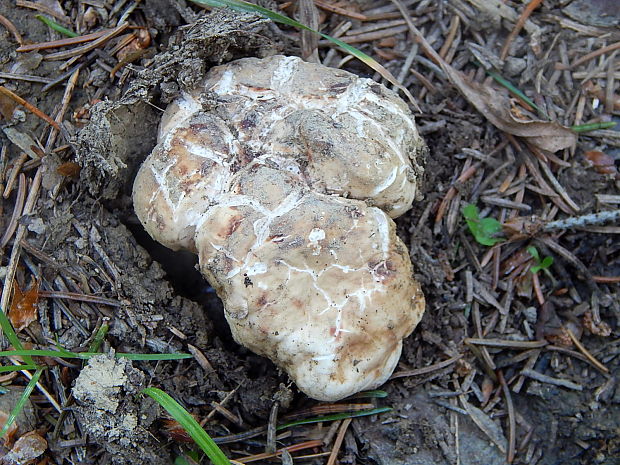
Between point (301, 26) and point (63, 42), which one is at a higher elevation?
point (63, 42)

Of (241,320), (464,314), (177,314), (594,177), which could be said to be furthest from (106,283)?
(594,177)

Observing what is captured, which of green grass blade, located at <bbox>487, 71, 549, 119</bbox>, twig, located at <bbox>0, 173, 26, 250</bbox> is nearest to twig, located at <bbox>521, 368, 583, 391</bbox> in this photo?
green grass blade, located at <bbox>487, 71, 549, 119</bbox>

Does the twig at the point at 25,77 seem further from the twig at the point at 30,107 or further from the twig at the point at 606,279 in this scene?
the twig at the point at 606,279

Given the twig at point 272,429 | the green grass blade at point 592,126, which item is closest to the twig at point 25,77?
the twig at point 272,429

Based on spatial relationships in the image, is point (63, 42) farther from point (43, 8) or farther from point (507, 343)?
point (507, 343)

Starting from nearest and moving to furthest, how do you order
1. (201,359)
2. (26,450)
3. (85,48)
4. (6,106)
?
(26,450) → (201,359) → (6,106) → (85,48)

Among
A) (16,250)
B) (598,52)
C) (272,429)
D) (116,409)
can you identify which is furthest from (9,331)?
(598,52)
